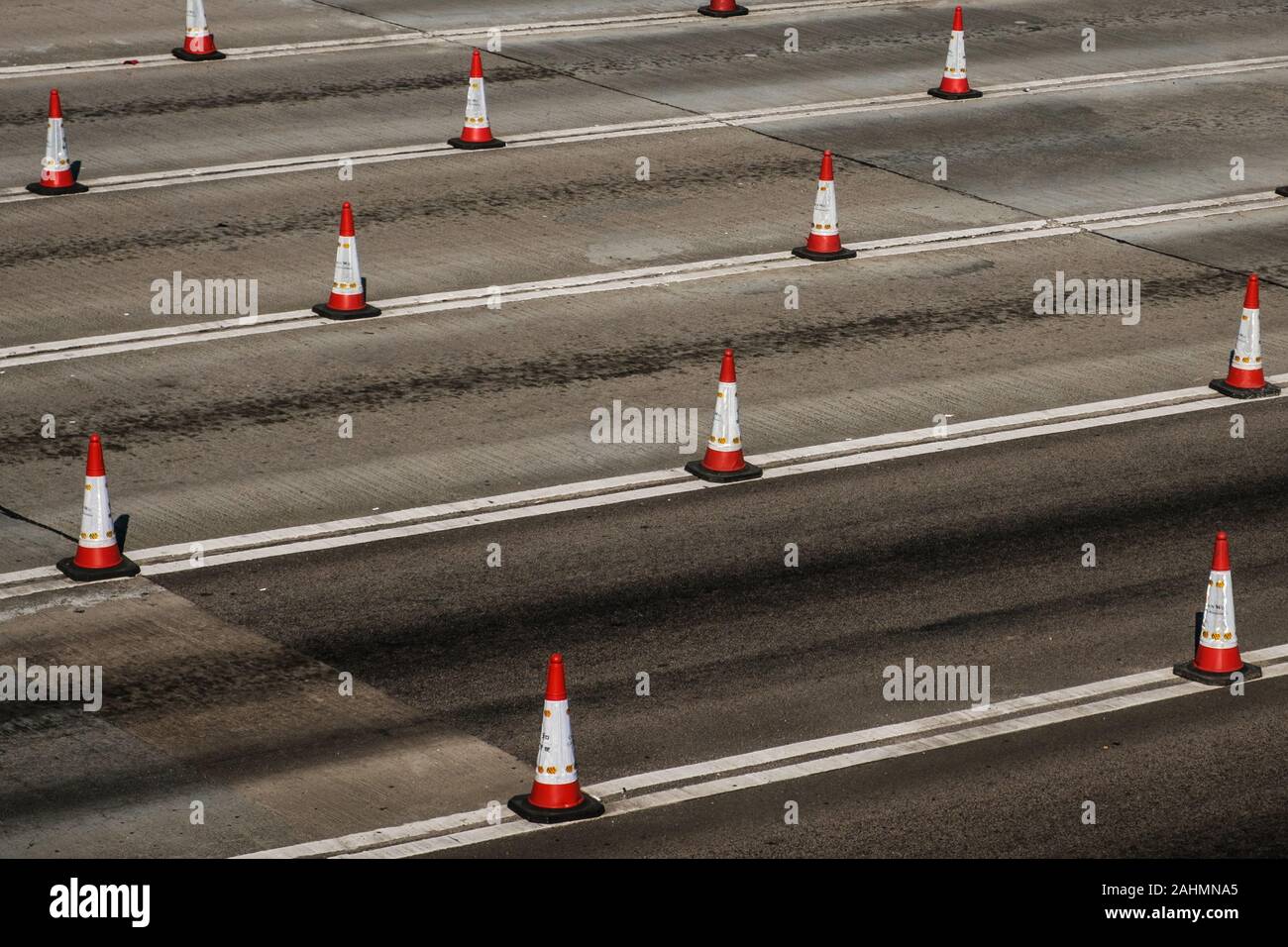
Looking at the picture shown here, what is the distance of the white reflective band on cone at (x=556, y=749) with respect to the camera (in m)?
9.77

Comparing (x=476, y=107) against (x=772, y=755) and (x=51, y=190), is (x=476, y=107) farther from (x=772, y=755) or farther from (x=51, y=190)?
(x=772, y=755)

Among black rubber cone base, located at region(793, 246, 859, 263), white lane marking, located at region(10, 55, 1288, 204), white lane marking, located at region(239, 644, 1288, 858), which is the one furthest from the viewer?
white lane marking, located at region(10, 55, 1288, 204)

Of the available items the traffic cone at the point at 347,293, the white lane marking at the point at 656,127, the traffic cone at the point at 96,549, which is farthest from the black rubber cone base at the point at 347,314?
the traffic cone at the point at 96,549

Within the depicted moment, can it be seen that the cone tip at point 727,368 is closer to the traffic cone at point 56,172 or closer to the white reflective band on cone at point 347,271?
the white reflective band on cone at point 347,271

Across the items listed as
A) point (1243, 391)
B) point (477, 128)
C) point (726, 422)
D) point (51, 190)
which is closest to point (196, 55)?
point (477, 128)

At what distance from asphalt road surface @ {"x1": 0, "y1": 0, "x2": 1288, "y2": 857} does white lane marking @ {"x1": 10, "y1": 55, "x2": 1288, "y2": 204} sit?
87 mm

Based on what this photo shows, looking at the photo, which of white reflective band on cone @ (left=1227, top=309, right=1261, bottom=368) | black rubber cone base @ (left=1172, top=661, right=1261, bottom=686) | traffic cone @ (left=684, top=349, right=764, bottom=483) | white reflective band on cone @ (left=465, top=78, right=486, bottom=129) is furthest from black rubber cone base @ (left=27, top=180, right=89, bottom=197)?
black rubber cone base @ (left=1172, top=661, right=1261, bottom=686)

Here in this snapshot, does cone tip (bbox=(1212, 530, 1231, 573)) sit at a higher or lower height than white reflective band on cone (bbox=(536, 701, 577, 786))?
higher

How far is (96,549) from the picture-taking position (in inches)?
481

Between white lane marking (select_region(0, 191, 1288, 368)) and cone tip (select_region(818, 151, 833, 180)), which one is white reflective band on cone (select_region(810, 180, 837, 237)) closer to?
cone tip (select_region(818, 151, 833, 180))

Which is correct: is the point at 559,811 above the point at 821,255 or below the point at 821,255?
below

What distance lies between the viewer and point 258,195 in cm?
1894

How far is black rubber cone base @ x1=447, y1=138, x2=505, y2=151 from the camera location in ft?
66.6

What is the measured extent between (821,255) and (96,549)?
738cm
